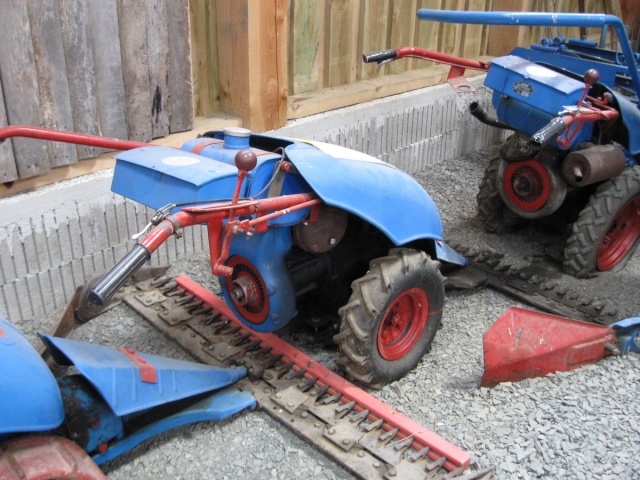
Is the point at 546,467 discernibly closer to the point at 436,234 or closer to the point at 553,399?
the point at 553,399

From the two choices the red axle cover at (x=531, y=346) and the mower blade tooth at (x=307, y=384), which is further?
the red axle cover at (x=531, y=346)

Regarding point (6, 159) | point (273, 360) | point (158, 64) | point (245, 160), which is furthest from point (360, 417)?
point (158, 64)

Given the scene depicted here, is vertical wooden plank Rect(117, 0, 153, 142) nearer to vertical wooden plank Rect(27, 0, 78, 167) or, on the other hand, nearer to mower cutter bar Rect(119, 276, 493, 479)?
vertical wooden plank Rect(27, 0, 78, 167)

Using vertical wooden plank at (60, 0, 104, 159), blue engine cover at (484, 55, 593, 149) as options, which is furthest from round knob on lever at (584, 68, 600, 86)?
vertical wooden plank at (60, 0, 104, 159)

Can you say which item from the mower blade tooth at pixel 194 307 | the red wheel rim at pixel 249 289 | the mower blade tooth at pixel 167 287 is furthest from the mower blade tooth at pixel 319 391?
the mower blade tooth at pixel 167 287

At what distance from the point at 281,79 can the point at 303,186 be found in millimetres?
2027

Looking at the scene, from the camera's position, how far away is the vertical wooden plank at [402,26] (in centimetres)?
568

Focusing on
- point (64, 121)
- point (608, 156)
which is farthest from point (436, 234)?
point (64, 121)

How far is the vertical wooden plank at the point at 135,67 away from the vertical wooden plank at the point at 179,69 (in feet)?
0.58

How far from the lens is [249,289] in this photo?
269 centimetres

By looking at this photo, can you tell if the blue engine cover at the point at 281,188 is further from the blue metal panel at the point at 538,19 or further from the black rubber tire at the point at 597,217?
the black rubber tire at the point at 597,217

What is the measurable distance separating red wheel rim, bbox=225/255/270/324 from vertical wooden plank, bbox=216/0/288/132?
179 cm

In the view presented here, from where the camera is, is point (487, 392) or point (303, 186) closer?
point (303, 186)

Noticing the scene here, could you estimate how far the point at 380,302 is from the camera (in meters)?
2.68
